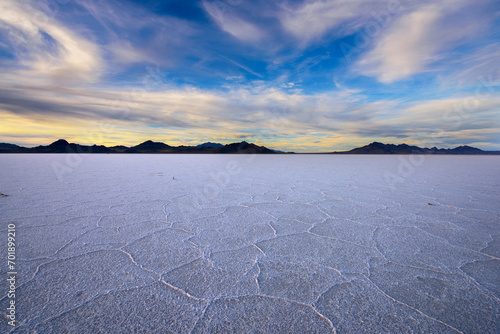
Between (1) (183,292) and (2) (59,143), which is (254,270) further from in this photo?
(2) (59,143)

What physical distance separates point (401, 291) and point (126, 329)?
1563 millimetres

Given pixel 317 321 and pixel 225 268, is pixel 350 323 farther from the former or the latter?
pixel 225 268

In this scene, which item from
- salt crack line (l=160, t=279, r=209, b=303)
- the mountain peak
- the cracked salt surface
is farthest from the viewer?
the mountain peak

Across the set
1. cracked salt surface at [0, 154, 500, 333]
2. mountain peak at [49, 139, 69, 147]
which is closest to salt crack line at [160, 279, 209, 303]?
cracked salt surface at [0, 154, 500, 333]

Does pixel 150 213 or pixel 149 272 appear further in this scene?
pixel 150 213

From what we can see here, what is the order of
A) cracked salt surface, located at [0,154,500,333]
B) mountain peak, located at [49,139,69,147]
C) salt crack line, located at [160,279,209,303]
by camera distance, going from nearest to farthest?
1. cracked salt surface, located at [0,154,500,333]
2. salt crack line, located at [160,279,209,303]
3. mountain peak, located at [49,139,69,147]

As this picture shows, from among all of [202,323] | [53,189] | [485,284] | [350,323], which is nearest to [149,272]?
[202,323]

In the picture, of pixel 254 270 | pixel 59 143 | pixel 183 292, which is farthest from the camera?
pixel 59 143

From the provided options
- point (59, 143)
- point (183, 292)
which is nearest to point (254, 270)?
point (183, 292)

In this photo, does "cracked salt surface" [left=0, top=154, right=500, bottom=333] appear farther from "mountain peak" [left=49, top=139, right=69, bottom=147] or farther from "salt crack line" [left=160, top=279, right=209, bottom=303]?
"mountain peak" [left=49, top=139, right=69, bottom=147]

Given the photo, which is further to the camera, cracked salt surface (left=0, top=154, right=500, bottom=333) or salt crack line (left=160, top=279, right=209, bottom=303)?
salt crack line (left=160, top=279, right=209, bottom=303)

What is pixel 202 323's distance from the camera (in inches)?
44.8

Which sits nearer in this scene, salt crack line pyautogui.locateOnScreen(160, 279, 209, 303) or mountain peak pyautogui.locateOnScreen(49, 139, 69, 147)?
salt crack line pyautogui.locateOnScreen(160, 279, 209, 303)

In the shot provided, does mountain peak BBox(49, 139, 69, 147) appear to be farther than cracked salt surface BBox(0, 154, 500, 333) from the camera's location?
Yes
